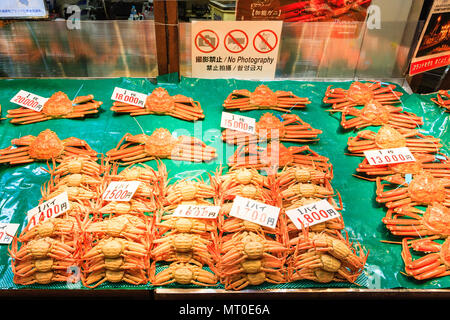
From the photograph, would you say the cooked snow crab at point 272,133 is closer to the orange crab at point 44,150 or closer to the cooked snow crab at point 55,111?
the orange crab at point 44,150

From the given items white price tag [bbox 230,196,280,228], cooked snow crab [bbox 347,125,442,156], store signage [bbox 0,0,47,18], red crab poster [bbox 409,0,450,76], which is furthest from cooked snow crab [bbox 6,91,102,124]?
red crab poster [bbox 409,0,450,76]

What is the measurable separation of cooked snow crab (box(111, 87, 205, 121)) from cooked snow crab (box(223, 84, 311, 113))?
0.29 metres

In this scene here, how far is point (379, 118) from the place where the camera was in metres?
2.72

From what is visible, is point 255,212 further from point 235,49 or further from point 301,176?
point 235,49

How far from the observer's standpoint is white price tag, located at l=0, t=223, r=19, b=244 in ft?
6.10

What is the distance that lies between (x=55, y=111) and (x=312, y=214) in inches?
87.8

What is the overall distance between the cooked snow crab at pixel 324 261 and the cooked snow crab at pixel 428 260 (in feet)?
0.91

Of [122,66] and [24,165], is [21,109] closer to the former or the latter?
[24,165]

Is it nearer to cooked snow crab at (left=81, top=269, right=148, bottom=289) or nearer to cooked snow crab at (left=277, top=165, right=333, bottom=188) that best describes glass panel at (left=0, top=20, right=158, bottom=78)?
cooked snow crab at (left=277, top=165, right=333, bottom=188)

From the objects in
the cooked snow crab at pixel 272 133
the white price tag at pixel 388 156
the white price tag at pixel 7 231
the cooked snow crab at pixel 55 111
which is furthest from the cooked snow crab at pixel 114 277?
the white price tag at pixel 388 156

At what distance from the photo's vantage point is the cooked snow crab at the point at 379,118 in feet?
8.86

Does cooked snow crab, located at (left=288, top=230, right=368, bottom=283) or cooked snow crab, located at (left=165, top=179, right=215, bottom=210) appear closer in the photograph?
cooked snow crab, located at (left=288, top=230, right=368, bottom=283)
